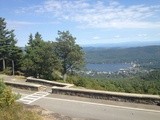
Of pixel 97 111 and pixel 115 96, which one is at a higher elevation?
pixel 115 96

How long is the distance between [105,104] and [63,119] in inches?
220

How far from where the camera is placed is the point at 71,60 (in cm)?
5559

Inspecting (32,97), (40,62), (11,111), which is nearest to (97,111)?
(11,111)

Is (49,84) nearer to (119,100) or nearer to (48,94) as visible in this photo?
(48,94)

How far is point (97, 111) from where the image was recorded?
49.2 feet

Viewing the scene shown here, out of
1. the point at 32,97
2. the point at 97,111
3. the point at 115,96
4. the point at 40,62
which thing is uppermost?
the point at 40,62

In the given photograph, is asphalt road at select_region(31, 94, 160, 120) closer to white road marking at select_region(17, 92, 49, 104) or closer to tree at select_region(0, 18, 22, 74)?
white road marking at select_region(17, 92, 49, 104)

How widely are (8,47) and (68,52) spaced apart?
12.0 meters

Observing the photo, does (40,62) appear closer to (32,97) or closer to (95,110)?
(32,97)

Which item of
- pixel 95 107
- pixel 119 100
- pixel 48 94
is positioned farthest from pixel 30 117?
pixel 48 94

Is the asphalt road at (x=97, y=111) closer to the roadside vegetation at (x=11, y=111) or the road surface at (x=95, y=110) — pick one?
the road surface at (x=95, y=110)

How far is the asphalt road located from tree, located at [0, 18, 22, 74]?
115ft

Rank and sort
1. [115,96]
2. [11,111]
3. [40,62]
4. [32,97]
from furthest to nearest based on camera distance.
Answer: [40,62] → [32,97] → [115,96] → [11,111]

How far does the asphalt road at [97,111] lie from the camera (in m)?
13.8
